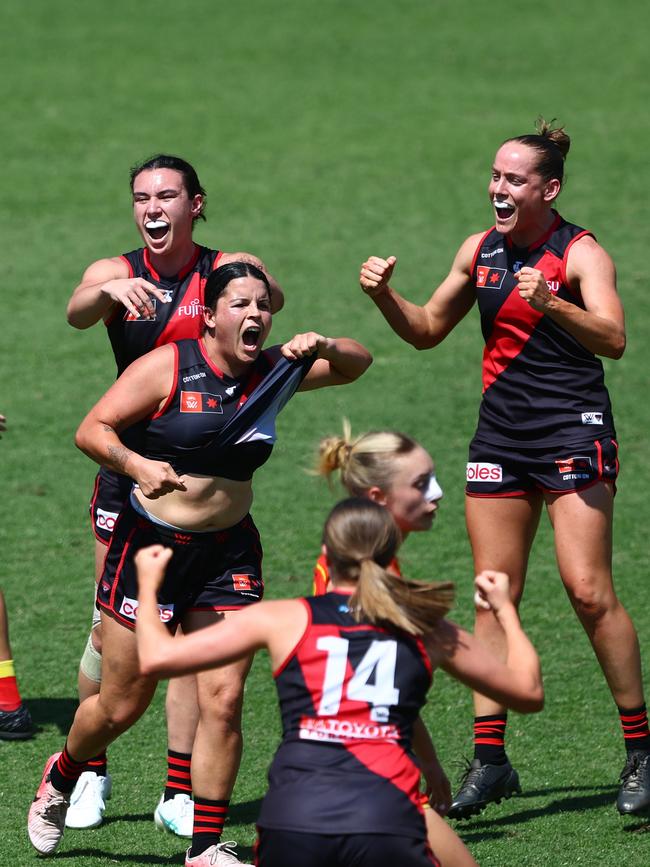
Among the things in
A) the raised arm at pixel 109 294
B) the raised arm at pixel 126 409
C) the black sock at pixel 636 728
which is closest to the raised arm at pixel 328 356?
the raised arm at pixel 126 409

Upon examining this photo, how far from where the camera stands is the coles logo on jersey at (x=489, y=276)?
5.58 metres

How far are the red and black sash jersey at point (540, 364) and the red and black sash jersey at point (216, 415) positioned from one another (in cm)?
96

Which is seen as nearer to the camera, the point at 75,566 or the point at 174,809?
the point at 174,809

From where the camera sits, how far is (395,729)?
11.9 feet

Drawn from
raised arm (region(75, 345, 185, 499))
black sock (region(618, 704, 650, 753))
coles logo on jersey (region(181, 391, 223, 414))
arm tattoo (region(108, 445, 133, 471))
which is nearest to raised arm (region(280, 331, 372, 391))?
coles logo on jersey (region(181, 391, 223, 414))

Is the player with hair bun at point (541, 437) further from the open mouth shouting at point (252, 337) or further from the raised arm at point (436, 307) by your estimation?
the open mouth shouting at point (252, 337)

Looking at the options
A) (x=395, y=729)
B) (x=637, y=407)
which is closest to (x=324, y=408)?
(x=637, y=407)

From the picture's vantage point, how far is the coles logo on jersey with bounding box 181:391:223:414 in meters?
4.87

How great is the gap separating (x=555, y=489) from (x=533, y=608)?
2.04 metres

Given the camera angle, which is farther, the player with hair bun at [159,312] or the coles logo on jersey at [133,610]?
the player with hair bun at [159,312]

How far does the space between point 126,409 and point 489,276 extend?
1.62m

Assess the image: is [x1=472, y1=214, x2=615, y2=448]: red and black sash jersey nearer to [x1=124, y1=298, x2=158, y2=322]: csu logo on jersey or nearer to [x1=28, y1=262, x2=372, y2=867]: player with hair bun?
[x1=28, y1=262, x2=372, y2=867]: player with hair bun

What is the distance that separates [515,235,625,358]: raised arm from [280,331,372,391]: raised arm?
0.62 metres

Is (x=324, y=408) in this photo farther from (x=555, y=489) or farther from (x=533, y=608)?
(x=555, y=489)
